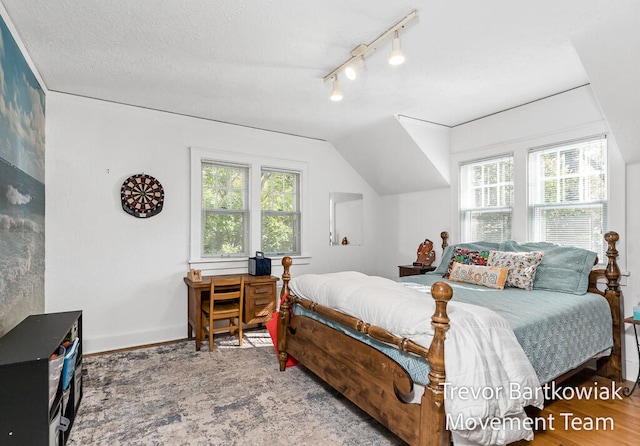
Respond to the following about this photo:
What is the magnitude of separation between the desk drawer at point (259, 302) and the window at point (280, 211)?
30.1 inches

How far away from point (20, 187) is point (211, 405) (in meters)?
2.08

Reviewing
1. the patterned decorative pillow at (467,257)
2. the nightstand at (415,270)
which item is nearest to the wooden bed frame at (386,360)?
the patterned decorative pillow at (467,257)

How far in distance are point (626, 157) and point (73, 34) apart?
4.31 metres

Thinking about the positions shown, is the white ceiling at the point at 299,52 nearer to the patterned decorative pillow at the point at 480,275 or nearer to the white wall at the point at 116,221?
the white wall at the point at 116,221

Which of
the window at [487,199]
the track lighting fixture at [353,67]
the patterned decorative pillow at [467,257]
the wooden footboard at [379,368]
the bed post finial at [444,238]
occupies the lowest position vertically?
the wooden footboard at [379,368]

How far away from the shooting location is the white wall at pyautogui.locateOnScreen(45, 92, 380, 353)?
3.31 metres

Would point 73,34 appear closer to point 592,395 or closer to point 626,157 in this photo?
point 626,157

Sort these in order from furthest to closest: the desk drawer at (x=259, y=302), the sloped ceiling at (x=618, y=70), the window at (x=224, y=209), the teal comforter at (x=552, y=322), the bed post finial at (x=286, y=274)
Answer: the window at (x=224, y=209)
the desk drawer at (x=259, y=302)
the bed post finial at (x=286, y=274)
the sloped ceiling at (x=618, y=70)
the teal comforter at (x=552, y=322)

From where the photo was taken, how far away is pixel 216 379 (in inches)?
113

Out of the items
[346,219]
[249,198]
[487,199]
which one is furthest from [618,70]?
[249,198]

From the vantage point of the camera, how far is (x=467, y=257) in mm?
3561

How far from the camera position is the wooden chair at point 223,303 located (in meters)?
3.45

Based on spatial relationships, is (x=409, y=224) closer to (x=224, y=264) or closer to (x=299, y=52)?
(x=224, y=264)

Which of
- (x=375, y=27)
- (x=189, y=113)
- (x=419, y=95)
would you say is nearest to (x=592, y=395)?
(x=419, y=95)
